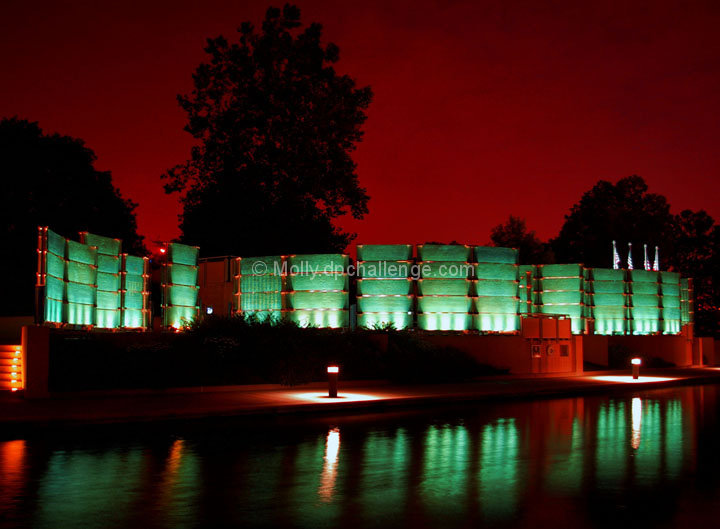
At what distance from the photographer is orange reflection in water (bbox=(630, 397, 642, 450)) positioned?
48.0 feet

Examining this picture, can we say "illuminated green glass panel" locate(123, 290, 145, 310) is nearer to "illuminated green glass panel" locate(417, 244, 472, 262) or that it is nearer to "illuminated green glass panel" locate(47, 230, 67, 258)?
"illuminated green glass panel" locate(47, 230, 67, 258)

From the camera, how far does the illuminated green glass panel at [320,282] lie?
32312mm

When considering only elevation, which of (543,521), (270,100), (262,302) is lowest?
(543,521)

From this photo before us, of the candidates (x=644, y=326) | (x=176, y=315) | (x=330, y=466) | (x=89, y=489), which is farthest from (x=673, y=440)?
(x=644, y=326)

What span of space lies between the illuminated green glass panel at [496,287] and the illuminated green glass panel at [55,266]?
52.1 ft

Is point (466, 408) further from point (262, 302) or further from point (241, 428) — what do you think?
point (262, 302)

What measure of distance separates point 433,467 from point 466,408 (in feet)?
32.2

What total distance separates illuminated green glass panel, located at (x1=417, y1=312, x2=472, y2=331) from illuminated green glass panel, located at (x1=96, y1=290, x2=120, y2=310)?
11293mm

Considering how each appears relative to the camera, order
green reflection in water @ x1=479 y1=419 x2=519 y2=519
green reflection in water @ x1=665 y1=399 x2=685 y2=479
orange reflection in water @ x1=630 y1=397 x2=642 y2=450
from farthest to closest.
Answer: orange reflection in water @ x1=630 y1=397 x2=642 y2=450, green reflection in water @ x1=665 y1=399 x2=685 y2=479, green reflection in water @ x1=479 y1=419 x2=519 y2=519

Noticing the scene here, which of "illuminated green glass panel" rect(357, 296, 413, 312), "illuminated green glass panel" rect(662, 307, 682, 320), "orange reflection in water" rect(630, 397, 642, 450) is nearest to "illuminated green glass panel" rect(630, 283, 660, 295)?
"illuminated green glass panel" rect(662, 307, 682, 320)

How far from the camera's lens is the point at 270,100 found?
151 ft

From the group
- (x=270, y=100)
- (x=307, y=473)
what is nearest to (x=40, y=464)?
(x=307, y=473)

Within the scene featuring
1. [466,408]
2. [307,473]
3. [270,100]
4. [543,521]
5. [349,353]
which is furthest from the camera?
[270,100]

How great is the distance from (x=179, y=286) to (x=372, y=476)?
21.8 meters
